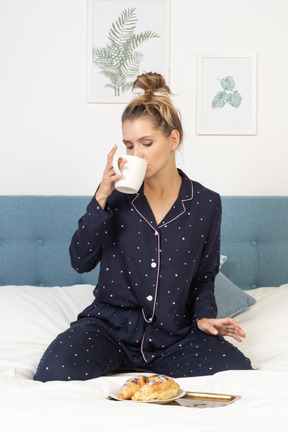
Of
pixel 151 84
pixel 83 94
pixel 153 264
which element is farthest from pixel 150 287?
pixel 83 94

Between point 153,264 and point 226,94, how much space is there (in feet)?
3.72

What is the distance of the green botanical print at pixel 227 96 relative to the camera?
258cm

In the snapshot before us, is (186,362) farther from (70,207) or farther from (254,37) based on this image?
(254,37)

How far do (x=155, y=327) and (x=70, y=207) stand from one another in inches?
34.7

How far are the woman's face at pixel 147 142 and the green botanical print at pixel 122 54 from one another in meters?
0.91

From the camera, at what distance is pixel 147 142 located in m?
1.70

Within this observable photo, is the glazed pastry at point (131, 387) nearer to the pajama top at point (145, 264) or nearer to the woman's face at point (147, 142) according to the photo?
the pajama top at point (145, 264)

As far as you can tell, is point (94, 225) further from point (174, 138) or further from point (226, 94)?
point (226, 94)

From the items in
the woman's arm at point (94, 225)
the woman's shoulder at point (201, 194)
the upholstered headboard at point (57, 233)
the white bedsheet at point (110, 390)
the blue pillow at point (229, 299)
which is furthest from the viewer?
the upholstered headboard at point (57, 233)

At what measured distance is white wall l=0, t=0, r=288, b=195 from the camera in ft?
8.41

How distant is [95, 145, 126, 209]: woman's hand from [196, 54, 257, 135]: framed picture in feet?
3.43

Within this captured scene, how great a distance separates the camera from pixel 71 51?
8.45ft

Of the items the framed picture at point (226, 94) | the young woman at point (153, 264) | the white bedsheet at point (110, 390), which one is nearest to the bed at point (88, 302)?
the white bedsheet at point (110, 390)

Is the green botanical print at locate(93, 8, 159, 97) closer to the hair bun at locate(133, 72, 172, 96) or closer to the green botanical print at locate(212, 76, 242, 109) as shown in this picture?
the green botanical print at locate(212, 76, 242, 109)
